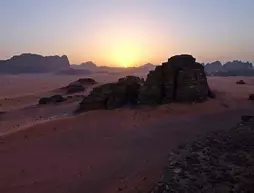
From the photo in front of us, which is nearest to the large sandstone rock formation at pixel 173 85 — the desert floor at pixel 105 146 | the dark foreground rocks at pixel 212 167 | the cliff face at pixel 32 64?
the desert floor at pixel 105 146

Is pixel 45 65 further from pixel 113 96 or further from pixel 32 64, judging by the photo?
pixel 113 96

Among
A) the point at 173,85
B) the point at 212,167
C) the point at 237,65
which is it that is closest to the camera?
the point at 212,167

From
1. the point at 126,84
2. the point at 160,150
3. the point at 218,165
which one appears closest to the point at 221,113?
the point at 126,84

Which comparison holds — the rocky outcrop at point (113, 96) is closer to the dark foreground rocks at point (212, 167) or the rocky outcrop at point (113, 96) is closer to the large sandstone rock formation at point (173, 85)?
the large sandstone rock formation at point (173, 85)

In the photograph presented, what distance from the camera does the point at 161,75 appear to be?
1916cm

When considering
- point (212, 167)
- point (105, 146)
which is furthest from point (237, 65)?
point (212, 167)

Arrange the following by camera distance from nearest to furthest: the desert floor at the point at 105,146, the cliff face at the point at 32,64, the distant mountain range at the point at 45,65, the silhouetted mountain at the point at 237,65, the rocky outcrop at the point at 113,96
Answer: the desert floor at the point at 105,146, the rocky outcrop at the point at 113,96, the silhouetted mountain at the point at 237,65, the distant mountain range at the point at 45,65, the cliff face at the point at 32,64

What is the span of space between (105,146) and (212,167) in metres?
4.95

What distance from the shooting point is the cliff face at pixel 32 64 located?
121 metres

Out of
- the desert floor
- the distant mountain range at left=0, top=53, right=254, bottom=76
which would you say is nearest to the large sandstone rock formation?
the desert floor

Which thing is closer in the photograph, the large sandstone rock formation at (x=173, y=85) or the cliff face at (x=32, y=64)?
the large sandstone rock formation at (x=173, y=85)

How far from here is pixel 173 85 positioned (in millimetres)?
18828

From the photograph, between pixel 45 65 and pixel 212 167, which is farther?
pixel 45 65

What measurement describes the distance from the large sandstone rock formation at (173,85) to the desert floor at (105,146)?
800 mm
